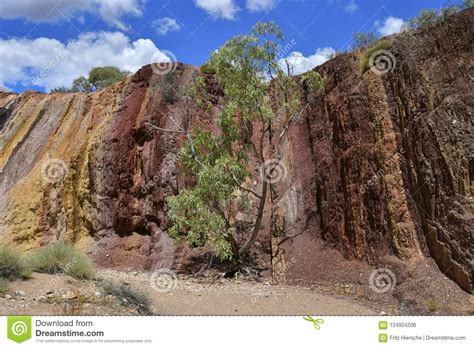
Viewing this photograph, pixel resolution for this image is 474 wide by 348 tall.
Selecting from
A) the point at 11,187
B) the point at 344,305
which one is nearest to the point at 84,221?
the point at 11,187

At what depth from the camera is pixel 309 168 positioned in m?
17.8

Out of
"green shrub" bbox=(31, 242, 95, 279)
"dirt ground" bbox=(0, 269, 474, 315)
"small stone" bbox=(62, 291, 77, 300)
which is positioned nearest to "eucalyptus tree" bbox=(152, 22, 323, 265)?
"dirt ground" bbox=(0, 269, 474, 315)

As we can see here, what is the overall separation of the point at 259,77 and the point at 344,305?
24.5 ft

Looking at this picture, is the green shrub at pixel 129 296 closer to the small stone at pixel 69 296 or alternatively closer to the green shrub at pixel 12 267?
the small stone at pixel 69 296

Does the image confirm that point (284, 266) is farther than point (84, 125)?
No

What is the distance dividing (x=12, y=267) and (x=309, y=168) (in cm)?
1103

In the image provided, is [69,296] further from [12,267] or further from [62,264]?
[62,264]

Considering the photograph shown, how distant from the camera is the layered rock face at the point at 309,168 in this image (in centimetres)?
1231

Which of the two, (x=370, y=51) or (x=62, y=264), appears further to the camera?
(x=370, y=51)

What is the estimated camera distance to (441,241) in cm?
Result: 1165

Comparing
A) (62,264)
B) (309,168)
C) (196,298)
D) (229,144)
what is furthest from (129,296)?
(309,168)

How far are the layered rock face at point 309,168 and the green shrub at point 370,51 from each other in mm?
196
